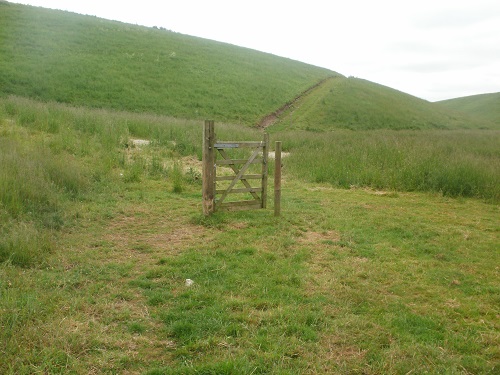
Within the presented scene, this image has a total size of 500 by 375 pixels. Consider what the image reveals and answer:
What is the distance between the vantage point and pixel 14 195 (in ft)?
25.5

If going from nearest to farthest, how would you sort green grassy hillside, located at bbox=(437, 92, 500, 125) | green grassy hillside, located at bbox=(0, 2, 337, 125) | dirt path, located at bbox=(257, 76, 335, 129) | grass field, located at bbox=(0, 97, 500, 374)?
1. grass field, located at bbox=(0, 97, 500, 374)
2. green grassy hillside, located at bbox=(0, 2, 337, 125)
3. dirt path, located at bbox=(257, 76, 335, 129)
4. green grassy hillside, located at bbox=(437, 92, 500, 125)

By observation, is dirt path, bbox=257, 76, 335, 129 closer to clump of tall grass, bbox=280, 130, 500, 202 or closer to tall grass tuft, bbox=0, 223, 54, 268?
clump of tall grass, bbox=280, 130, 500, 202

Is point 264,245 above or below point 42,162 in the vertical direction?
below

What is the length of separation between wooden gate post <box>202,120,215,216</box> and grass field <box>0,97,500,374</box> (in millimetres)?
386

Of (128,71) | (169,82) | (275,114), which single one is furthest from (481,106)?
(128,71)

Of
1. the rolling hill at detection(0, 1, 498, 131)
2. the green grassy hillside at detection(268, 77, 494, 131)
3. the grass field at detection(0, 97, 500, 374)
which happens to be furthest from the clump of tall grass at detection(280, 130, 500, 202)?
the green grassy hillside at detection(268, 77, 494, 131)

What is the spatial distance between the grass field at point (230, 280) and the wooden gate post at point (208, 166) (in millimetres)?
386

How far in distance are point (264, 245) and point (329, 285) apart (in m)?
1.93

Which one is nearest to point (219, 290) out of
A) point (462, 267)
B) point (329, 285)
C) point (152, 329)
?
point (152, 329)

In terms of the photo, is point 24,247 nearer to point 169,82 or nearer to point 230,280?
point 230,280

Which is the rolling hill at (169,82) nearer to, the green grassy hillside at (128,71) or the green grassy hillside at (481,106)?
the green grassy hillside at (128,71)

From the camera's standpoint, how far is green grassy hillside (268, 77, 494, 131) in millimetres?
36156

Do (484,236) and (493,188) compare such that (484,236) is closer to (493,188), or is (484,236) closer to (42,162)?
(493,188)

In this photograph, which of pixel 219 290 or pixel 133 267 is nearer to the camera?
pixel 219 290
